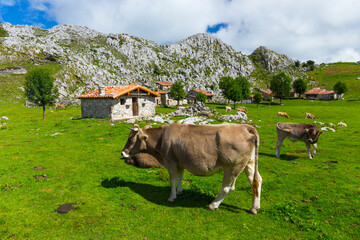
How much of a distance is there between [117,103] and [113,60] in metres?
122

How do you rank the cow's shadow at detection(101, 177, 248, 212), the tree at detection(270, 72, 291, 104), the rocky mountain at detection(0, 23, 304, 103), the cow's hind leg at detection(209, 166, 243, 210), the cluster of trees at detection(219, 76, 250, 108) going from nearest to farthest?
the cow's hind leg at detection(209, 166, 243, 210)
the cow's shadow at detection(101, 177, 248, 212)
the cluster of trees at detection(219, 76, 250, 108)
the tree at detection(270, 72, 291, 104)
the rocky mountain at detection(0, 23, 304, 103)

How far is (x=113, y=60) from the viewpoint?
136 meters

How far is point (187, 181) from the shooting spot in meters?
9.46

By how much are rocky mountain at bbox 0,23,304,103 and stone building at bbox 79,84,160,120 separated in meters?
55.9

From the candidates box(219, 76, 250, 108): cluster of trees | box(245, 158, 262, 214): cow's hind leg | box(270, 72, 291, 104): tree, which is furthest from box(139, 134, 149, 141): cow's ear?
box(270, 72, 291, 104): tree

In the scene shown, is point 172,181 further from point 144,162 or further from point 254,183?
point 144,162

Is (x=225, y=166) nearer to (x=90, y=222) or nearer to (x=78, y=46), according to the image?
(x=90, y=222)

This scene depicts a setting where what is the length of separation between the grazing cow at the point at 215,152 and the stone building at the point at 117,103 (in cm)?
2331

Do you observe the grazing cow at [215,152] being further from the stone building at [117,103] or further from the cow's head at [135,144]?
the stone building at [117,103]

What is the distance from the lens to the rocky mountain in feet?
309

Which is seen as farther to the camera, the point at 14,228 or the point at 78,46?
the point at 78,46

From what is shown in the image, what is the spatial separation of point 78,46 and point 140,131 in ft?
532

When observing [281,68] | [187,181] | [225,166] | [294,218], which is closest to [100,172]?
[187,181]

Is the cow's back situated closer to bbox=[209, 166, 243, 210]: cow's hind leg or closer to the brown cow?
bbox=[209, 166, 243, 210]: cow's hind leg
